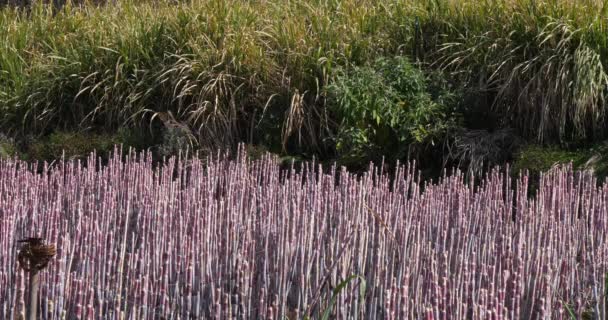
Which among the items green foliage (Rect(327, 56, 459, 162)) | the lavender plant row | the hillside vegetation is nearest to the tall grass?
the hillside vegetation

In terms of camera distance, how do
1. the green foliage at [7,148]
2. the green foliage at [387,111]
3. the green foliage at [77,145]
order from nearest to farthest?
the green foliage at [387,111]
the green foliage at [77,145]
the green foliage at [7,148]

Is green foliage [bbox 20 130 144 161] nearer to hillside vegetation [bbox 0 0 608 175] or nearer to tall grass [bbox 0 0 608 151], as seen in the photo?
hillside vegetation [bbox 0 0 608 175]

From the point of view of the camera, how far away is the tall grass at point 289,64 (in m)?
7.33

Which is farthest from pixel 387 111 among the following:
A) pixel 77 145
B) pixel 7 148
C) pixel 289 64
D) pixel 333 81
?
pixel 7 148

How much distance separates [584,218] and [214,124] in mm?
3839

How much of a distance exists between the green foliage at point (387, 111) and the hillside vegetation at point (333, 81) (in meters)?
0.01

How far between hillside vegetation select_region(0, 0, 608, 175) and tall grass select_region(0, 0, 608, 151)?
0.01 meters

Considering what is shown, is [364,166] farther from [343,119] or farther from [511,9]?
[511,9]

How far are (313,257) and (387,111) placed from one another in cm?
365

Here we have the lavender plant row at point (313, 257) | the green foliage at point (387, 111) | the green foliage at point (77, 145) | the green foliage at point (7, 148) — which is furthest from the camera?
the green foliage at point (7, 148)

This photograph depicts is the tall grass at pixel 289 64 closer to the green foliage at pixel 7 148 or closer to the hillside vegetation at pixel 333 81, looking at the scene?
the hillside vegetation at pixel 333 81

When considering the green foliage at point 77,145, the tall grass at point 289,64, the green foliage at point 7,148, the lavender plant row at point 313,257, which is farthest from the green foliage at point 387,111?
the green foliage at point 7,148

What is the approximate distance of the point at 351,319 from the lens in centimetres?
343

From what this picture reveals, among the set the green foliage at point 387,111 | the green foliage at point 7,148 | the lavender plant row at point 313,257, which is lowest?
the green foliage at point 7,148
